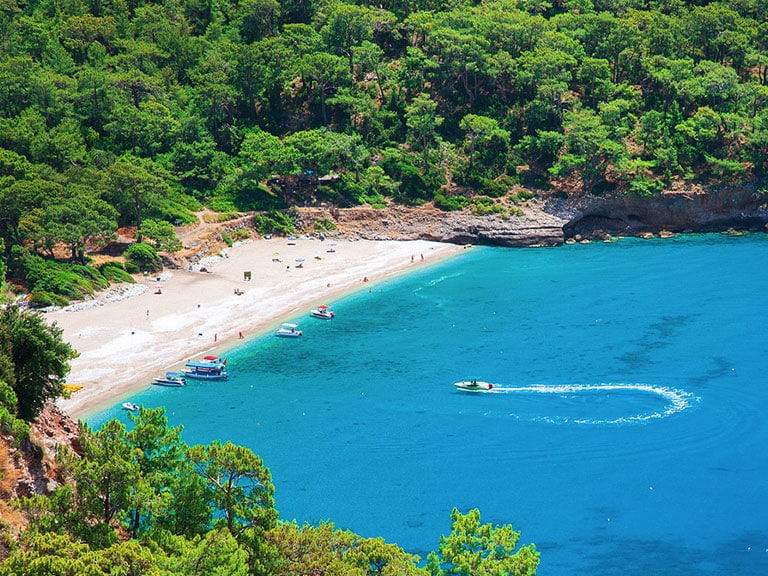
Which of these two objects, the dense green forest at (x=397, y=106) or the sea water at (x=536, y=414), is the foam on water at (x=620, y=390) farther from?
the dense green forest at (x=397, y=106)

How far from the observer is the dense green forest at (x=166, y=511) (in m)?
36.1

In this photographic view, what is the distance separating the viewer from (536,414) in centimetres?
6975

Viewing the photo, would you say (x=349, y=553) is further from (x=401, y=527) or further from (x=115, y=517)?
(x=401, y=527)

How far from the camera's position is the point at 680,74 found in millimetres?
128125

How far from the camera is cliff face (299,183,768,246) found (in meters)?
120

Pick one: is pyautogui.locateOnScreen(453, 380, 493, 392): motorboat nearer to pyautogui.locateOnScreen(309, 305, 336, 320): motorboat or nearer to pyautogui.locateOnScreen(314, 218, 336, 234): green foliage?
pyautogui.locateOnScreen(309, 305, 336, 320): motorboat

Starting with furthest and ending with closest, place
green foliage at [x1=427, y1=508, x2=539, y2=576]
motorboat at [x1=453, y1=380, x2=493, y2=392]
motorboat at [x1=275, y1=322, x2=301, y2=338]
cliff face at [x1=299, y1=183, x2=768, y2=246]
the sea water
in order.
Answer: cliff face at [x1=299, y1=183, x2=768, y2=246]
motorboat at [x1=275, y1=322, x2=301, y2=338]
motorboat at [x1=453, y1=380, x2=493, y2=392]
the sea water
green foliage at [x1=427, y1=508, x2=539, y2=576]

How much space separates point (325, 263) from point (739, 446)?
57822mm

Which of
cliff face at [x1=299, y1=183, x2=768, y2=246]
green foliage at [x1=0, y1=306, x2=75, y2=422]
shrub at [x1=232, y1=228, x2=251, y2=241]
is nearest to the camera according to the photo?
green foliage at [x1=0, y1=306, x2=75, y2=422]

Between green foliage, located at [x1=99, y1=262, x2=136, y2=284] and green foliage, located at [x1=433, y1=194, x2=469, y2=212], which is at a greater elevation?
green foliage, located at [x1=433, y1=194, x2=469, y2=212]

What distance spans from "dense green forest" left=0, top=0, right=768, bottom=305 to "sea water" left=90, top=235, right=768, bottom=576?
24093mm

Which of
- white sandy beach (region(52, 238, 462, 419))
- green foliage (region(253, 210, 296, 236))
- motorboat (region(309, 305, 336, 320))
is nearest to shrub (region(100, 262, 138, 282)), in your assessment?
white sandy beach (region(52, 238, 462, 419))

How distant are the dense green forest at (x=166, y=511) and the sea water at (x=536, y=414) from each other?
13.8m

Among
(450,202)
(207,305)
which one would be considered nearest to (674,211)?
(450,202)
